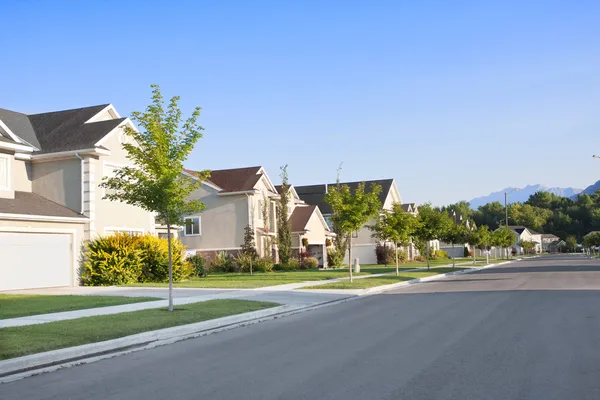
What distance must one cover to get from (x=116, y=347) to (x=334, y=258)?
42548 millimetres

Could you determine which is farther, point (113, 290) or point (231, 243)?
point (231, 243)

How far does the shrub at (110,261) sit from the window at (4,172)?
4353mm

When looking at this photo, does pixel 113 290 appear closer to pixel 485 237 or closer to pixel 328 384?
pixel 328 384

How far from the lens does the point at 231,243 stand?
4416cm

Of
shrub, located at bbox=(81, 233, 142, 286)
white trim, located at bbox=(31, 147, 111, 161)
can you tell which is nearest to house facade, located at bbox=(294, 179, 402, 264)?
shrub, located at bbox=(81, 233, 142, 286)

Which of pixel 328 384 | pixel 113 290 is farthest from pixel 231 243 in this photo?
pixel 328 384

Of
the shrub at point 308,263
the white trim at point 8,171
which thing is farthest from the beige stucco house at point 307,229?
the white trim at point 8,171

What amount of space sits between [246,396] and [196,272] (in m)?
29.1

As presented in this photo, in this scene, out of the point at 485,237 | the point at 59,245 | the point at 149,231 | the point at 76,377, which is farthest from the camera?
the point at 485,237

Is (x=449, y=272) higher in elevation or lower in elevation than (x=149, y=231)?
lower

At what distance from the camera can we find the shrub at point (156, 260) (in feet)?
98.6

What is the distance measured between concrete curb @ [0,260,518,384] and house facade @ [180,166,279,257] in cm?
2621

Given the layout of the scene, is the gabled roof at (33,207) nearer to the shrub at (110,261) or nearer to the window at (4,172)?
the window at (4,172)

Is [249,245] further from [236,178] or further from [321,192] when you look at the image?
[321,192]
